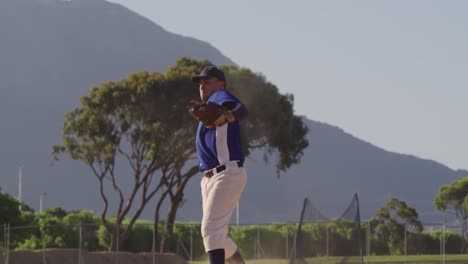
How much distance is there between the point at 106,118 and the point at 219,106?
4301cm

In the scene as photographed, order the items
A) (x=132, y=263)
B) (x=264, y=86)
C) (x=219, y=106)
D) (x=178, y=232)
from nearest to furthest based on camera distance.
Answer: (x=219, y=106)
(x=132, y=263)
(x=178, y=232)
(x=264, y=86)

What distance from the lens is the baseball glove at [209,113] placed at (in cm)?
952

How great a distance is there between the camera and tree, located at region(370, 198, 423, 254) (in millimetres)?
58844

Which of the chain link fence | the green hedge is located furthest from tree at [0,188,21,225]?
the green hedge

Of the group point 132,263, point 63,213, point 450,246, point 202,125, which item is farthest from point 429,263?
point 63,213

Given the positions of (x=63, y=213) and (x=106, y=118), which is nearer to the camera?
(x=106, y=118)

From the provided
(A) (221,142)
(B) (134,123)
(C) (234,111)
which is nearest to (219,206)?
(A) (221,142)

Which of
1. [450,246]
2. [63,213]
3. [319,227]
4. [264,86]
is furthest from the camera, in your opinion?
[63,213]

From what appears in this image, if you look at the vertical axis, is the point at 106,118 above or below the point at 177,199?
above

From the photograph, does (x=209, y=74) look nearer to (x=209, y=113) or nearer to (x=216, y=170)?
(x=209, y=113)

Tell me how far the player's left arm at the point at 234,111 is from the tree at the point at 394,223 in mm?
43287

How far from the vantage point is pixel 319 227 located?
20.7 m

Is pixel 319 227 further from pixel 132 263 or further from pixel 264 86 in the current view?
pixel 264 86

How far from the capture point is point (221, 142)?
986 cm
